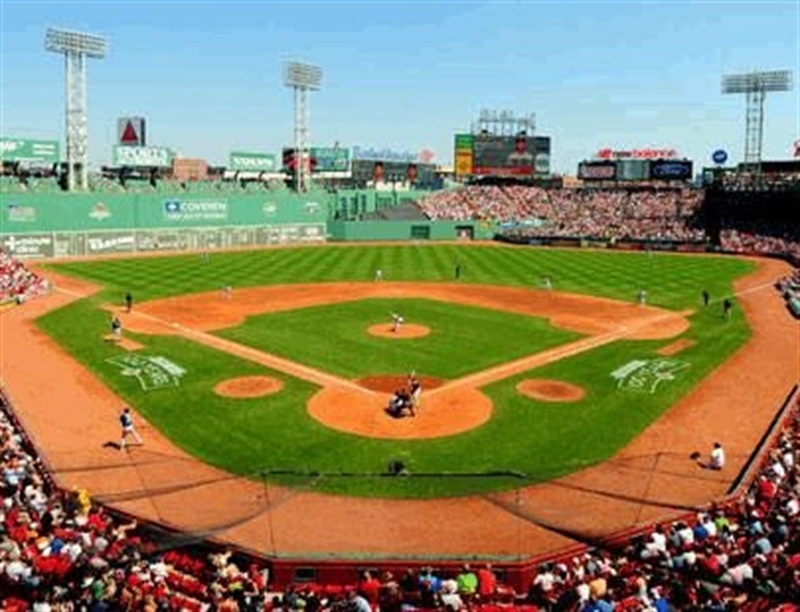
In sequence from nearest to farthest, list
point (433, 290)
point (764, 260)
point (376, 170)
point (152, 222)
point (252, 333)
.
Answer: point (252, 333) < point (433, 290) < point (764, 260) < point (152, 222) < point (376, 170)

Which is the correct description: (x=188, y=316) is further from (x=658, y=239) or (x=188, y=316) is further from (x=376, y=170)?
(x=376, y=170)

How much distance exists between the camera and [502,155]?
110188 millimetres

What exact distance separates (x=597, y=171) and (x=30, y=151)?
71.8 metres

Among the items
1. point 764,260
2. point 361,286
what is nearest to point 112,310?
point 361,286

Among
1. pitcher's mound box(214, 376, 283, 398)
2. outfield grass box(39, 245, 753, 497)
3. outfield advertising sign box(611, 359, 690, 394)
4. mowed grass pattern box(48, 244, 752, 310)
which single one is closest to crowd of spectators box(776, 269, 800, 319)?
outfield grass box(39, 245, 753, 497)

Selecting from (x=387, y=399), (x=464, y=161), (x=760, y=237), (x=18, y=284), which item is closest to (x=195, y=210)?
(x=18, y=284)

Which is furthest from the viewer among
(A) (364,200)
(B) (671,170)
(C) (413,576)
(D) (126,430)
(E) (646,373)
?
(A) (364,200)

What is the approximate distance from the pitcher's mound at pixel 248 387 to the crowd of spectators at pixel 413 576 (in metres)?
10.5

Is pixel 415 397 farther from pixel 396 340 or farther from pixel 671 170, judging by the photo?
pixel 671 170

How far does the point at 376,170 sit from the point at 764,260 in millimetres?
60907

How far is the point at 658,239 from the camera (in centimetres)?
8262

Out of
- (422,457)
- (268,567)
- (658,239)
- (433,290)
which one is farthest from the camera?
(658,239)

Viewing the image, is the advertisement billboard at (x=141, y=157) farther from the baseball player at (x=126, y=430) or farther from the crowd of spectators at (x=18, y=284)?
the baseball player at (x=126, y=430)

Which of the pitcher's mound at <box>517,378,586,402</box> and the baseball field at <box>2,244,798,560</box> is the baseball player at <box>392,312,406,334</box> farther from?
the pitcher's mound at <box>517,378,586,402</box>
